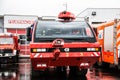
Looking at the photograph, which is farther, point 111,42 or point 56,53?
point 111,42

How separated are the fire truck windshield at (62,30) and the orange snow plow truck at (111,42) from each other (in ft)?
8.22

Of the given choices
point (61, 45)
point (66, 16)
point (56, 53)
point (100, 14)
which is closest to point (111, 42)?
point (66, 16)

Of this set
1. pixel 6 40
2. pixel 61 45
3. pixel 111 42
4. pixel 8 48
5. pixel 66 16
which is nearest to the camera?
pixel 61 45

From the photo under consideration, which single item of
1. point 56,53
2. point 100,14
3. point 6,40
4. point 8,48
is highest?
point 100,14

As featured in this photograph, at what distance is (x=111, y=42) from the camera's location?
17.1 meters

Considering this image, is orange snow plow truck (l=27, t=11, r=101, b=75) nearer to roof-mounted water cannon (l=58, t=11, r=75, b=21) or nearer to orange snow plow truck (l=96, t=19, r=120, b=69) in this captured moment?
roof-mounted water cannon (l=58, t=11, r=75, b=21)

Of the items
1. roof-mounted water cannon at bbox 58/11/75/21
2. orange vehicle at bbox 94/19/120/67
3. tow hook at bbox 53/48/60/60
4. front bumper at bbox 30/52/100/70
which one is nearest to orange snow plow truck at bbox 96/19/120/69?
orange vehicle at bbox 94/19/120/67

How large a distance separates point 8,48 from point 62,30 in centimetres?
1031

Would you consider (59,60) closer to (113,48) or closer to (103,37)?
(113,48)

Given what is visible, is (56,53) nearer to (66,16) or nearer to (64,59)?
(64,59)

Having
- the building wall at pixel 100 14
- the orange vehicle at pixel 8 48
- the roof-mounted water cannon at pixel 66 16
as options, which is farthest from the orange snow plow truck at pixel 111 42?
the building wall at pixel 100 14

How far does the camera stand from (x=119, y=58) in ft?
51.5

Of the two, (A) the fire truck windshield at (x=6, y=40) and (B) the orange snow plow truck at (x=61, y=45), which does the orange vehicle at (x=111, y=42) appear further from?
(A) the fire truck windshield at (x=6, y=40)

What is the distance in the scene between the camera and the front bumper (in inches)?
504
